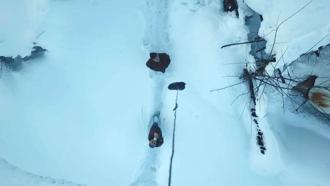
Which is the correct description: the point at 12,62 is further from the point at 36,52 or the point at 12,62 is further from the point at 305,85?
the point at 305,85

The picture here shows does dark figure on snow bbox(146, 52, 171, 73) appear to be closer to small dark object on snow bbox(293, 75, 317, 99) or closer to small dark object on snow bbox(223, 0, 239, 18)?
small dark object on snow bbox(223, 0, 239, 18)

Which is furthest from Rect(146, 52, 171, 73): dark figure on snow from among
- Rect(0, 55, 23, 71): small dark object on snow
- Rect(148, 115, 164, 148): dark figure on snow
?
Rect(0, 55, 23, 71): small dark object on snow

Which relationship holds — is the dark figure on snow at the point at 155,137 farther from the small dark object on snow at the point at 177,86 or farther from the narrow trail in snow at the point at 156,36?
the small dark object on snow at the point at 177,86

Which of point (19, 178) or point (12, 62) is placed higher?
point (12, 62)

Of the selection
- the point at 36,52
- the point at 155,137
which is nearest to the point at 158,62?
the point at 155,137

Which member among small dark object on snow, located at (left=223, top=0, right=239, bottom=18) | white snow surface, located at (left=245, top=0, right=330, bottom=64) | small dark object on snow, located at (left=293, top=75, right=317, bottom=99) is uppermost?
small dark object on snow, located at (left=223, top=0, right=239, bottom=18)

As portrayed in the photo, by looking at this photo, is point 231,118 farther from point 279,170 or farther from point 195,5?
point 195,5

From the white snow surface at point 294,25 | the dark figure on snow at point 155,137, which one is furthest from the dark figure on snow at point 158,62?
the white snow surface at point 294,25

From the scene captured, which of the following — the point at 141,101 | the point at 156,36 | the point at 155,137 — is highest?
the point at 156,36
